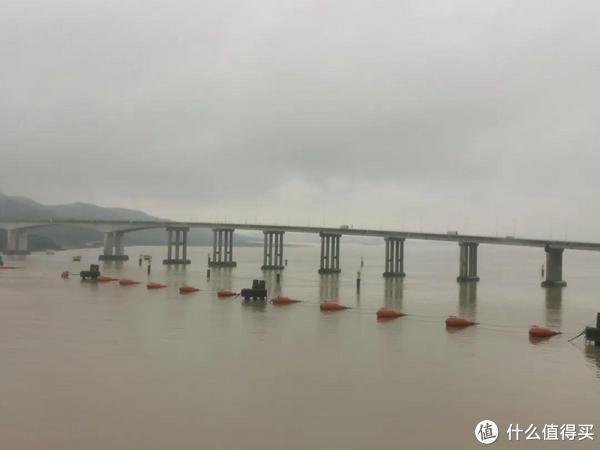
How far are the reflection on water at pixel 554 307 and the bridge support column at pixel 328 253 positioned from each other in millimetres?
39904

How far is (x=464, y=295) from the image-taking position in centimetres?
6850

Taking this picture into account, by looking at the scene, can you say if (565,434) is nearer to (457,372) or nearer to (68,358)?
(457,372)

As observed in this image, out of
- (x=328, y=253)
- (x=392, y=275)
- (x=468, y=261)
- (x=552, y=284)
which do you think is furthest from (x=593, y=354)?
(x=328, y=253)

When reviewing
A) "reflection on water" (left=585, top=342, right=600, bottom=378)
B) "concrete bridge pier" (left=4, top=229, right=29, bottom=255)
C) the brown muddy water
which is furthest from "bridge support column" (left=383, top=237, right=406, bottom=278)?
"concrete bridge pier" (left=4, top=229, right=29, bottom=255)

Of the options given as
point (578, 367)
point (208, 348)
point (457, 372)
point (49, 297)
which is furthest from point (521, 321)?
point (49, 297)

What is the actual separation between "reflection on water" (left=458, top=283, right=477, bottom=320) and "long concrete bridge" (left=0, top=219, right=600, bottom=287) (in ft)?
35.2

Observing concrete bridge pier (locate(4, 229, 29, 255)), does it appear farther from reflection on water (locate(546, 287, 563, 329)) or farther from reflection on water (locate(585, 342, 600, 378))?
reflection on water (locate(585, 342, 600, 378))

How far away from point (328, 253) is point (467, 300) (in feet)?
179

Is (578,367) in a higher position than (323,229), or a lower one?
lower

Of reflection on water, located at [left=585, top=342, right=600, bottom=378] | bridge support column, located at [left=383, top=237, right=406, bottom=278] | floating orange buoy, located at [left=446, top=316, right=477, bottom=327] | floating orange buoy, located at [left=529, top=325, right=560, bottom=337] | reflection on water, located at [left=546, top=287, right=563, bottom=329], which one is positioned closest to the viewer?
reflection on water, located at [left=585, top=342, right=600, bottom=378]

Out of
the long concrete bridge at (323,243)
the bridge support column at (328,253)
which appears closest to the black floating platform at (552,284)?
the long concrete bridge at (323,243)

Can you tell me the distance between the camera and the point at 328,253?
11562cm

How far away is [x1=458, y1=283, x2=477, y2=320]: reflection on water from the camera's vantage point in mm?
49997

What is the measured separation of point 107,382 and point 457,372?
14.2 meters
